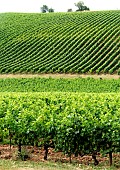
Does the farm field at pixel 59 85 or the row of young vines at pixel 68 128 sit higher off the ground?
the farm field at pixel 59 85

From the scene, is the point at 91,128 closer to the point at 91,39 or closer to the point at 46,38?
the point at 91,39

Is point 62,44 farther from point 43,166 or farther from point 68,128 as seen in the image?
point 43,166

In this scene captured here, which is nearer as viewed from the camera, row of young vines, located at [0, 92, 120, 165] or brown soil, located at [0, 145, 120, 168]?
row of young vines, located at [0, 92, 120, 165]

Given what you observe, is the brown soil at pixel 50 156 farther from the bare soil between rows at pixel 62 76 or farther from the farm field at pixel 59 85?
the bare soil between rows at pixel 62 76

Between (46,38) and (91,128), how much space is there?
2033 inches

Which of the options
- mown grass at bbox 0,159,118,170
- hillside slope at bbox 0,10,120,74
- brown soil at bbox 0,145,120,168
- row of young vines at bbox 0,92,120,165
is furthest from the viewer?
hillside slope at bbox 0,10,120,74

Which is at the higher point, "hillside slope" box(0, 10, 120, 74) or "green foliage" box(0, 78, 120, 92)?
"hillside slope" box(0, 10, 120, 74)

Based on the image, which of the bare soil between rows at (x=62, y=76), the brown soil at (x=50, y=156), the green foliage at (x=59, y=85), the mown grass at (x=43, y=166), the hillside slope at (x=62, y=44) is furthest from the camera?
the hillside slope at (x=62, y=44)

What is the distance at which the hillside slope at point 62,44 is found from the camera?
51.5 metres

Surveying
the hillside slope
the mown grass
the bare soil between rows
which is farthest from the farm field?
the mown grass

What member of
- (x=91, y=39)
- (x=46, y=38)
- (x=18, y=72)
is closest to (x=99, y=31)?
(x=91, y=39)

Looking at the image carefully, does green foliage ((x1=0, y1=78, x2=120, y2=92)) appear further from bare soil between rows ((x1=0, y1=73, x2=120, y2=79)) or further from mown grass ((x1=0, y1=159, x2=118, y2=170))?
mown grass ((x1=0, y1=159, x2=118, y2=170))

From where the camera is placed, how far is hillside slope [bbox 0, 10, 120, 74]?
169ft

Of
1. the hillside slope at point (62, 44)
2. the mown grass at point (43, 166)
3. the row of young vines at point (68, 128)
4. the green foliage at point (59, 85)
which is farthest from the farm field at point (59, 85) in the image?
the mown grass at point (43, 166)
